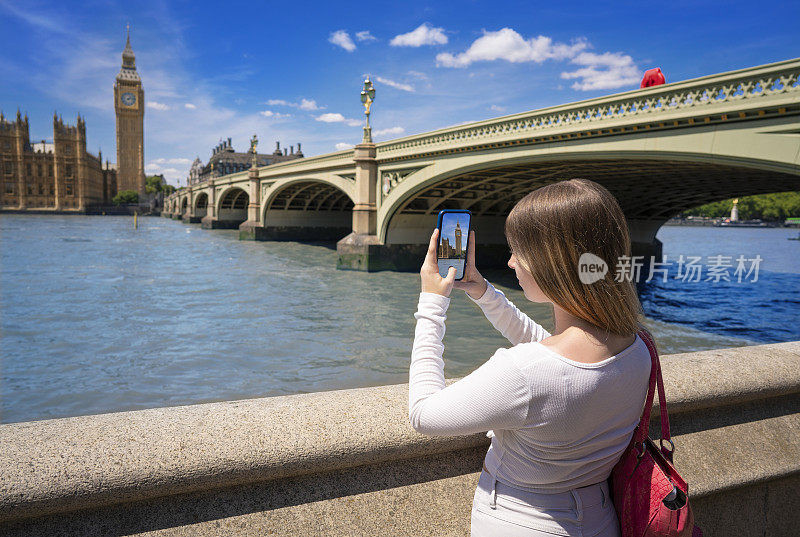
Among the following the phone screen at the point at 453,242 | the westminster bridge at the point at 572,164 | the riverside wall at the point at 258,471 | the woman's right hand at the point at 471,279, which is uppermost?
the westminster bridge at the point at 572,164

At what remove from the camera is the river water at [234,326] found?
825cm

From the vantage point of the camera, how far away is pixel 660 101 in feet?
36.3

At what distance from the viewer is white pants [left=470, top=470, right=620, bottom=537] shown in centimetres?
113

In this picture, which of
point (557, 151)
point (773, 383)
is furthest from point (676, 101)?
point (773, 383)

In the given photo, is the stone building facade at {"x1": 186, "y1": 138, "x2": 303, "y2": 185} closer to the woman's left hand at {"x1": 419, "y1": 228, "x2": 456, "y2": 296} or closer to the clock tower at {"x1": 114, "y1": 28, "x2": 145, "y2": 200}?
the clock tower at {"x1": 114, "y1": 28, "x2": 145, "y2": 200}

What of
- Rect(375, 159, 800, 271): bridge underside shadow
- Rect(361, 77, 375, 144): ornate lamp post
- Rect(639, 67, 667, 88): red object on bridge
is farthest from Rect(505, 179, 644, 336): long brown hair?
Rect(361, 77, 375, 144): ornate lamp post

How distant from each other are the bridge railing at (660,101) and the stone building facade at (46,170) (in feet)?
298

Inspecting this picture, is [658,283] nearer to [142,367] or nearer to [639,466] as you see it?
[142,367]

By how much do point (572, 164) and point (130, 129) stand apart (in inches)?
4416

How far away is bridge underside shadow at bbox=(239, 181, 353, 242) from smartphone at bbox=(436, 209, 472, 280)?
109ft

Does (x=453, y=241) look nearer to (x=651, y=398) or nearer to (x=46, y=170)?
(x=651, y=398)

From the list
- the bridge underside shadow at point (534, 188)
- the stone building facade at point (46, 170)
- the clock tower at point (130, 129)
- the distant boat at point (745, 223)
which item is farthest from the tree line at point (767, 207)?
the clock tower at point (130, 129)

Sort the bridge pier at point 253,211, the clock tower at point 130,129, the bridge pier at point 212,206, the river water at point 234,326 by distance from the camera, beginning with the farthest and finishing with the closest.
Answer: the clock tower at point 130,129 < the bridge pier at point 212,206 < the bridge pier at point 253,211 < the river water at point 234,326
